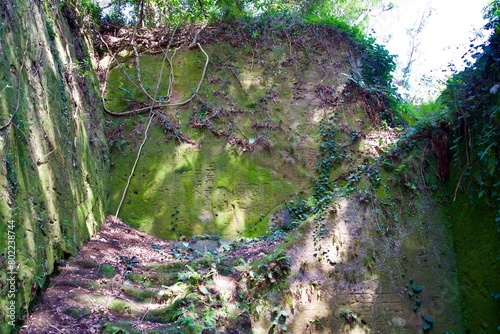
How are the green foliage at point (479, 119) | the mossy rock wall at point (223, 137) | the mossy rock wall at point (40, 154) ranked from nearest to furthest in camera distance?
1. the mossy rock wall at point (40, 154)
2. the green foliage at point (479, 119)
3. the mossy rock wall at point (223, 137)

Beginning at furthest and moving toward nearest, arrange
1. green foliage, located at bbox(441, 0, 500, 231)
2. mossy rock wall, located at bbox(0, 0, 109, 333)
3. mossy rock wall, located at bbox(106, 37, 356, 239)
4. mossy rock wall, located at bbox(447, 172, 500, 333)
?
mossy rock wall, located at bbox(106, 37, 356, 239), green foliage, located at bbox(441, 0, 500, 231), mossy rock wall, located at bbox(447, 172, 500, 333), mossy rock wall, located at bbox(0, 0, 109, 333)

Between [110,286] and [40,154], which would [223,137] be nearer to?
[40,154]

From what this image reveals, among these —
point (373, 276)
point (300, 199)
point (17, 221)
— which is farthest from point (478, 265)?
point (17, 221)

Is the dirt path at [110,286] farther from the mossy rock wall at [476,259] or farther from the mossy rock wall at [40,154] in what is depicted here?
the mossy rock wall at [476,259]

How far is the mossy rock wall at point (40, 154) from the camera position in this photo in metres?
3.35

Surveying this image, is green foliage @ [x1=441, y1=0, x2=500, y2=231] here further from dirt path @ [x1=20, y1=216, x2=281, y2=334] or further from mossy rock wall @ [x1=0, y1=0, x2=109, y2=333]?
mossy rock wall @ [x1=0, y1=0, x2=109, y2=333]

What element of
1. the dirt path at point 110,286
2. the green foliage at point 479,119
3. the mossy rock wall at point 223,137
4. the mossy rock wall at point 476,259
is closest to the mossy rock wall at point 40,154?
the dirt path at point 110,286

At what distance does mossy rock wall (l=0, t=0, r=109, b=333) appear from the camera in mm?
3348

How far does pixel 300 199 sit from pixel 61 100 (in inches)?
182

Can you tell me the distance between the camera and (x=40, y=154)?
4.29 m

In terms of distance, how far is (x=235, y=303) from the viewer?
13.2 feet

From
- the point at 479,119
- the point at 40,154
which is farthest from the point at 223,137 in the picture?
the point at 479,119

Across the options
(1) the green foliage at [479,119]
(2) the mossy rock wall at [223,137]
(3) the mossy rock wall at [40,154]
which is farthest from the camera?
(2) the mossy rock wall at [223,137]

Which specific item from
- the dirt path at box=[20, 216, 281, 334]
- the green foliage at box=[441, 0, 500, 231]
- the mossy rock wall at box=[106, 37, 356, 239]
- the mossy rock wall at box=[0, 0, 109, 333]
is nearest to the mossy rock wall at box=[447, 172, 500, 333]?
the green foliage at box=[441, 0, 500, 231]
